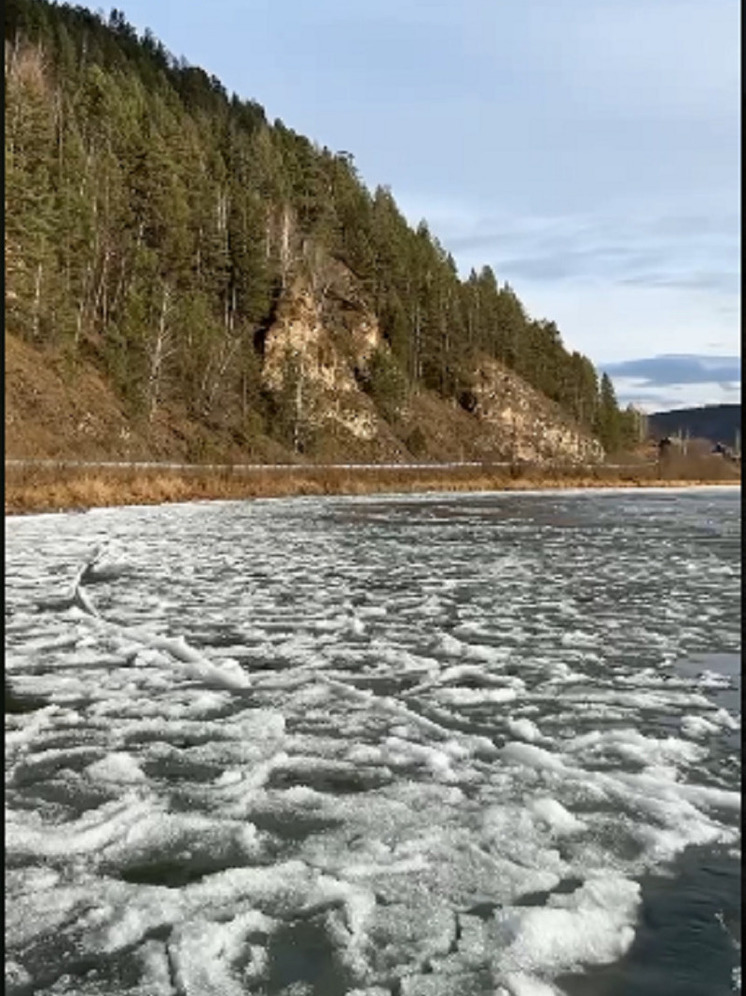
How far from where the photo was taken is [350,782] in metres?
4.86

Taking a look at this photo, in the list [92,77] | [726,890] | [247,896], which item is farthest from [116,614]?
[92,77]

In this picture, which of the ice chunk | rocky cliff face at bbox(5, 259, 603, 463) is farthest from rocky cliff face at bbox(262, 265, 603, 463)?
the ice chunk

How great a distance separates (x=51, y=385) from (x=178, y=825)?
3995 cm

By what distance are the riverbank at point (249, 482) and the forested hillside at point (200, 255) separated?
10269 millimetres

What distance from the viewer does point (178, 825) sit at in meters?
4.23

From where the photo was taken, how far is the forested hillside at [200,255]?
4822 cm

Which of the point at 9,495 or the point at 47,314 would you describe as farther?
the point at 47,314

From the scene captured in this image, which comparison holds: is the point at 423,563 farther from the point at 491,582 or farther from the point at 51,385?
the point at 51,385

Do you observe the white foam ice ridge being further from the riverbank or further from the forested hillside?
the forested hillside

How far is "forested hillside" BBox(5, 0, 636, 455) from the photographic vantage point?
158 ft

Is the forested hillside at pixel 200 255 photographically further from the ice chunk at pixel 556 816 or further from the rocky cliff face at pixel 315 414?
the ice chunk at pixel 556 816

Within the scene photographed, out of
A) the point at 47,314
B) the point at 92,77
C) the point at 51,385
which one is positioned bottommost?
the point at 51,385

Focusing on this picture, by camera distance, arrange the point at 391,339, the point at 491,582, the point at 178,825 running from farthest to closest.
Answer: the point at 391,339 → the point at 491,582 → the point at 178,825

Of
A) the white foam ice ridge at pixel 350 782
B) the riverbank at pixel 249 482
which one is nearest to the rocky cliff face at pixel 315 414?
the riverbank at pixel 249 482
